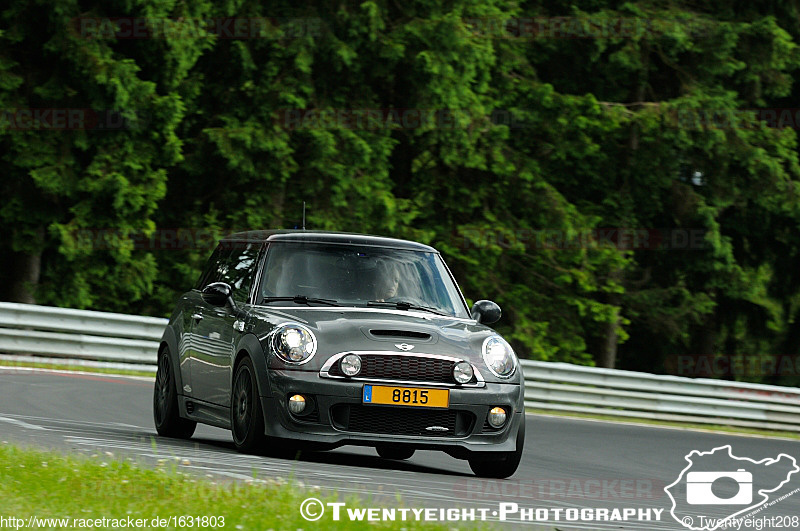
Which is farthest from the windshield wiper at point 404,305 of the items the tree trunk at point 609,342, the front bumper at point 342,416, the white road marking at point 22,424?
the tree trunk at point 609,342

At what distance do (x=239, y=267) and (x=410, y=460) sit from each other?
78.1 inches

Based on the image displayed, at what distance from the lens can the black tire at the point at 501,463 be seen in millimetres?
9203

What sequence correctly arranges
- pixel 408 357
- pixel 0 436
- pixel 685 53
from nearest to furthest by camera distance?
pixel 408 357
pixel 0 436
pixel 685 53

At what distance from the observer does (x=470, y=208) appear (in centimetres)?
2806

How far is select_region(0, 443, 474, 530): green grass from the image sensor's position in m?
6.00

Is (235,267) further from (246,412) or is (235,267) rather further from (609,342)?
(609,342)

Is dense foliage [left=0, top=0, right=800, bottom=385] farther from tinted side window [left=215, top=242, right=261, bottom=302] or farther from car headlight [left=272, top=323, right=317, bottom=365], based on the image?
car headlight [left=272, top=323, right=317, bottom=365]

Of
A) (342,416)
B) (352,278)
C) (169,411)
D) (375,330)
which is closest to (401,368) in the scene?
(375,330)

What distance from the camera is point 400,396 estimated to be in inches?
345

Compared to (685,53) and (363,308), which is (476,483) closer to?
(363,308)

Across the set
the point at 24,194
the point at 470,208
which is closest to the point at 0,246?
the point at 24,194

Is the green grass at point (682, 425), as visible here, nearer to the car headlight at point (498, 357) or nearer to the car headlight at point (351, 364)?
the car headlight at point (498, 357)

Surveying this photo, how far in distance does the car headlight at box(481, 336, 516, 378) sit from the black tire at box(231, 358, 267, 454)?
59.6 inches

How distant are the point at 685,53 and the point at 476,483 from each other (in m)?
23.1
